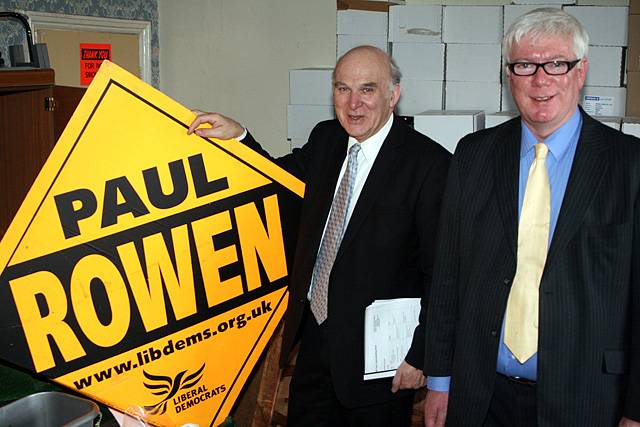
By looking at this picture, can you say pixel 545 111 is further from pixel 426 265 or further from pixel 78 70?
pixel 78 70

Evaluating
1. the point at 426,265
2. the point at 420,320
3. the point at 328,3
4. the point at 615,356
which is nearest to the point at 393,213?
the point at 426,265

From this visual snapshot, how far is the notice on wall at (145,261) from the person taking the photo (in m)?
1.52

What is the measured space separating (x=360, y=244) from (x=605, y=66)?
206 cm

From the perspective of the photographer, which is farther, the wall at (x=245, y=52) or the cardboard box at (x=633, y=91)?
the wall at (x=245, y=52)

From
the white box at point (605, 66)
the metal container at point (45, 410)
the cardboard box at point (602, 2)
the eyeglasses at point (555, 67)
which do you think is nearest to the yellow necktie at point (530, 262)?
the eyeglasses at point (555, 67)

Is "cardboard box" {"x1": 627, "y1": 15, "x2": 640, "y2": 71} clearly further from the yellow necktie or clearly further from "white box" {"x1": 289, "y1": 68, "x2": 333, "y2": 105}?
the yellow necktie

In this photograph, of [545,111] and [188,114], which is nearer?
[545,111]

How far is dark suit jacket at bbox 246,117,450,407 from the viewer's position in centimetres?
188

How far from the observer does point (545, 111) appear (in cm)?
155

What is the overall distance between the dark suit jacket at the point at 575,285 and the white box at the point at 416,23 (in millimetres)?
2073

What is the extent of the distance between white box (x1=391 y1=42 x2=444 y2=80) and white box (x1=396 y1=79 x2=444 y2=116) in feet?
0.10

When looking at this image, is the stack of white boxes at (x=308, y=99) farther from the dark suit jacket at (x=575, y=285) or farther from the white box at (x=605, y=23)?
the dark suit jacket at (x=575, y=285)

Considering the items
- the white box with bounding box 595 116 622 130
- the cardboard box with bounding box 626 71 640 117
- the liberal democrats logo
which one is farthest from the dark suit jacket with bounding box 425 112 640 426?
the cardboard box with bounding box 626 71 640 117

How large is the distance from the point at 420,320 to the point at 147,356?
26.4 inches
